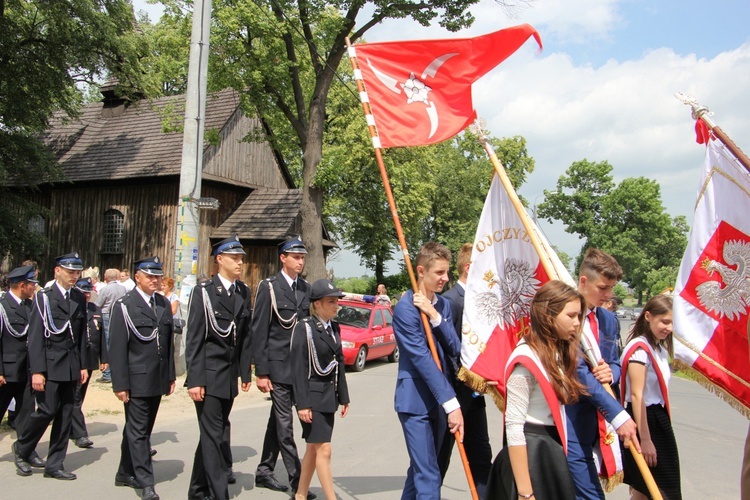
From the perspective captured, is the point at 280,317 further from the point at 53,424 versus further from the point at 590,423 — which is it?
the point at 590,423

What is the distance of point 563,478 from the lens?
3.32 m

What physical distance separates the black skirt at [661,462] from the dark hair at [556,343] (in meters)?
1.42

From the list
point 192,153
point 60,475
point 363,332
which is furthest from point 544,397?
point 363,332

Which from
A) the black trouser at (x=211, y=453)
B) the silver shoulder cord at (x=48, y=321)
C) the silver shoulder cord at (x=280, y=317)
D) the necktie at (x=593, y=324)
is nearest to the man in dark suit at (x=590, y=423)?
the necktie at (x=593, y=324)

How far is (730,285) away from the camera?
13.6 feet

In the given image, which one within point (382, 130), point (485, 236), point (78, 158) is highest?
point (78, 158)

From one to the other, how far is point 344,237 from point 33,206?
769 inches

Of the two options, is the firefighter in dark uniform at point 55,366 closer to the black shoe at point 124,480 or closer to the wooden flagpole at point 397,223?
the black shoe at point 124,480

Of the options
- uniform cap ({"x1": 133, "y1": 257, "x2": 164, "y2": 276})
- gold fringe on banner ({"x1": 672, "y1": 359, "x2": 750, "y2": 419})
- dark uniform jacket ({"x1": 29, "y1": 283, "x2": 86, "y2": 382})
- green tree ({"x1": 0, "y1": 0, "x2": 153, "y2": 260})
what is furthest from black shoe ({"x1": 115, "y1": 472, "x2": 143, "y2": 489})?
green tree ({"x1": 0, "y1": 0, "x2": 153, "y2": 260})

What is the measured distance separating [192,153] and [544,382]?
34.8 ft

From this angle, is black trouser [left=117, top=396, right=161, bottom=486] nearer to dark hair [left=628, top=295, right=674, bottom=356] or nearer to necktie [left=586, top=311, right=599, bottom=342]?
necktie [left=586, top=311, right=599, bottom=342]

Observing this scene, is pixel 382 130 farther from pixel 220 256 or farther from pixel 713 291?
pixel 713 291

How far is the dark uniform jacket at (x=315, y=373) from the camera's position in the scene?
5.36 metres

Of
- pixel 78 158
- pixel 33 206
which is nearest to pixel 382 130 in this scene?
pixel 33 206
